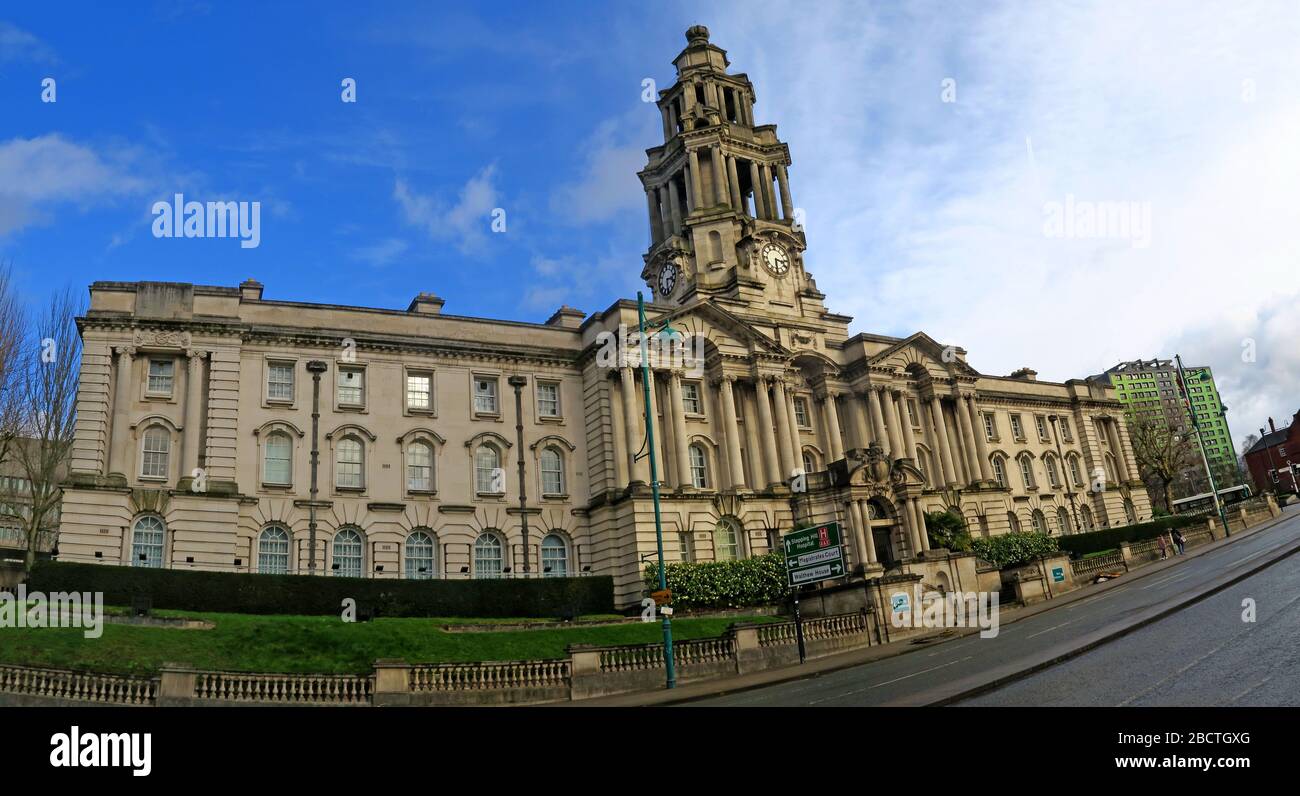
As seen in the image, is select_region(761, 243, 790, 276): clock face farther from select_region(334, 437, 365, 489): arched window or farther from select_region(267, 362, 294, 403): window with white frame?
select_region(267, 362, 294, 403): window with white frame

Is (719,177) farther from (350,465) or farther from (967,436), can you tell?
(350,465)

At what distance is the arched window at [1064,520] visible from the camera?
67.3 metres

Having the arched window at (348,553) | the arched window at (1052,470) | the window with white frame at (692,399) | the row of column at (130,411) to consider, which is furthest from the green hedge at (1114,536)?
the row of column at (130,411)

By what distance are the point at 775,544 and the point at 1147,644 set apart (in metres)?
Result: 28.2

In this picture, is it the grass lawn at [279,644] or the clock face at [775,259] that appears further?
the clock face at [775,259]

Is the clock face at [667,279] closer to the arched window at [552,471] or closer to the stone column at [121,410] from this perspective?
the arched window at [552,471]

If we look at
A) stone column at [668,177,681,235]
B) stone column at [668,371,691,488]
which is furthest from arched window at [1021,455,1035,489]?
stone column at [668,371,691,488]

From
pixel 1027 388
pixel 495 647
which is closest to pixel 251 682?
pixel 495 647

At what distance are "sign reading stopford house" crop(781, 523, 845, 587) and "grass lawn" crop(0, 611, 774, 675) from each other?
17.8 ft

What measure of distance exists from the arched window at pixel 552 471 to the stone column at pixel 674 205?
74.3 feet

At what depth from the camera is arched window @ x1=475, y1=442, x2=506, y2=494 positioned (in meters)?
44.7

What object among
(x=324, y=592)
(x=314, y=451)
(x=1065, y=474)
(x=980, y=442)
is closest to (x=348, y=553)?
(x=314, y=451)

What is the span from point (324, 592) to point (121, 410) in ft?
40.2

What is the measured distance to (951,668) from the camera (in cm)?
2217
